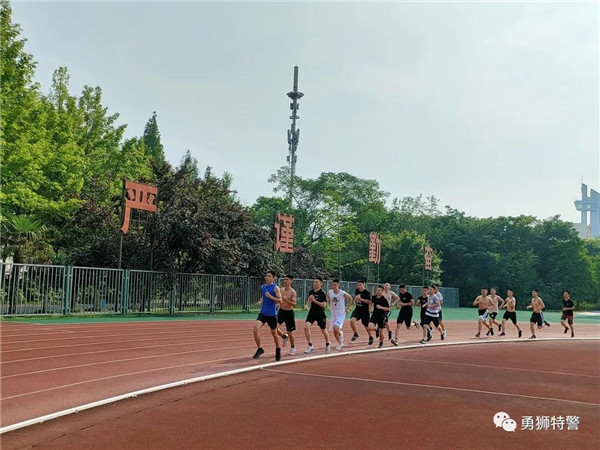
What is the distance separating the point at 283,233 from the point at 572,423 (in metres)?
28.4

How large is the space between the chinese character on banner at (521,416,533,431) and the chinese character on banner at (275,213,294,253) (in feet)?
90.1

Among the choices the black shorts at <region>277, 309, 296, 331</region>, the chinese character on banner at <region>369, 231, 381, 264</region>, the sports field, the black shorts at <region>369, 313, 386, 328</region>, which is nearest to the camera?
the sports field

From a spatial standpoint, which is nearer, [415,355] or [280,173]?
[415,355]

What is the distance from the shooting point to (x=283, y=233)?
1378 inches

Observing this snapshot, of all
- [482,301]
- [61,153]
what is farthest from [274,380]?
[61,153]

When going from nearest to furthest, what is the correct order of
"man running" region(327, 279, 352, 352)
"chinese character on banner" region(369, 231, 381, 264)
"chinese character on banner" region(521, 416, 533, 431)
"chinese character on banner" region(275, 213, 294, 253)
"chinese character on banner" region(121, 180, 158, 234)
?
"chinese character on banner" region(521, 416, 533, 431), "man running" region(327, 279, 352, 352), "chinese character on banner" region(121, 180, 158, 234), "chinese character on banner" region(275, 213, 294, 253), "chinese character on banner" region(369, 231, 381, 264)

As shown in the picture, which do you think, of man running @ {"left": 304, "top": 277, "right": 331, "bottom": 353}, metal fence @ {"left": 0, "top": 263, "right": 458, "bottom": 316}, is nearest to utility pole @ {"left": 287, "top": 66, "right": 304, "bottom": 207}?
metal fence @ {"left": 0, "top": 263, "right": 458, "bottom": 316}

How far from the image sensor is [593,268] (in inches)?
2648

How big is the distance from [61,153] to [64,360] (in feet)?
74.5

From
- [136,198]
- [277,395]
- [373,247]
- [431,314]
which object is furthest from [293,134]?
[277,395]

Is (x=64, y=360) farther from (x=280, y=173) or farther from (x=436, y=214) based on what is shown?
(x=436, y=214)

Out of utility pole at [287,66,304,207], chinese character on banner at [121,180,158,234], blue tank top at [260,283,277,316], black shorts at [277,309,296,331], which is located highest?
utility pole at [287,66,304,207]

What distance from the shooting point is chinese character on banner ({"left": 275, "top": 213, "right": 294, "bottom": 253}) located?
3459cm

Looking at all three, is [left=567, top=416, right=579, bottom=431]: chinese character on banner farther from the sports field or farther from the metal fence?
the metal fence
